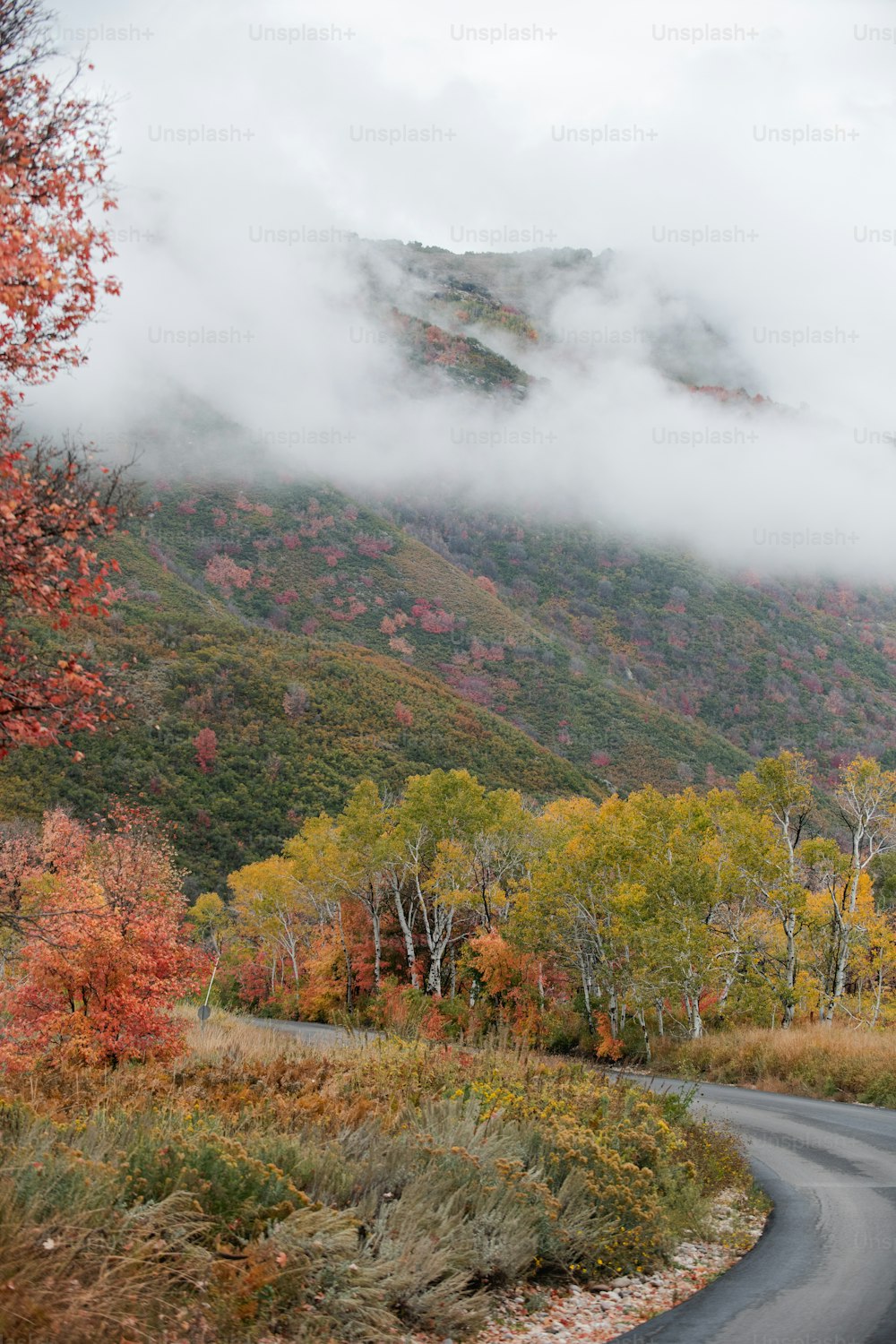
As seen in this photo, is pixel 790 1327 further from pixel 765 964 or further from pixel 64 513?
pixel 765 964

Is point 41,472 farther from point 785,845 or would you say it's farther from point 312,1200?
point 785,845

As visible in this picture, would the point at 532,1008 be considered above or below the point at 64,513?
below

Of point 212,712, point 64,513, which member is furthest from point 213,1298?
point 212,712

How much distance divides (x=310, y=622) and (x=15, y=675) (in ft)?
405

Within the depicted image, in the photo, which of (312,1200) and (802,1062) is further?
(802,1062)

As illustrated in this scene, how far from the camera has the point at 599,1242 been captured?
7.29m

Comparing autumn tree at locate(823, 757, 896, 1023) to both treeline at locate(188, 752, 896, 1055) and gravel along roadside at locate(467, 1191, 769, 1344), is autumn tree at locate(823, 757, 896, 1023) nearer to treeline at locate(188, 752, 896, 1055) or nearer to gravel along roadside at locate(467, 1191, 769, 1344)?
treeline at locate(188, 752, 896, 1055)

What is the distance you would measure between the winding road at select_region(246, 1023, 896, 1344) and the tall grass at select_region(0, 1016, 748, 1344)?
2.68 ft

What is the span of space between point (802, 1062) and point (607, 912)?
9.74 m

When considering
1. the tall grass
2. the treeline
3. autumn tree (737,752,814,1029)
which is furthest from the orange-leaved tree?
autumn tree (737,752,814,1029)

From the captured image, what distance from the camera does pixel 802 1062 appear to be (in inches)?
815

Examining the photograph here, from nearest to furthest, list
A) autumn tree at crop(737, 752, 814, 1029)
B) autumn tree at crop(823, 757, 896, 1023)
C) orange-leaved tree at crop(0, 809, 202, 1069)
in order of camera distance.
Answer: orange-leaved tree at crop(0, 809, 202, 1069) < autumn tree at crop(737, 752, 814, 1029) < autumn tree at crop(823, 757, 896, 1023)

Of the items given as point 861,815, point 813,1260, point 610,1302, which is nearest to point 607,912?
point 861,815

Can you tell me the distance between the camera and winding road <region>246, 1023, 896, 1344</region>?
19.3 ft
